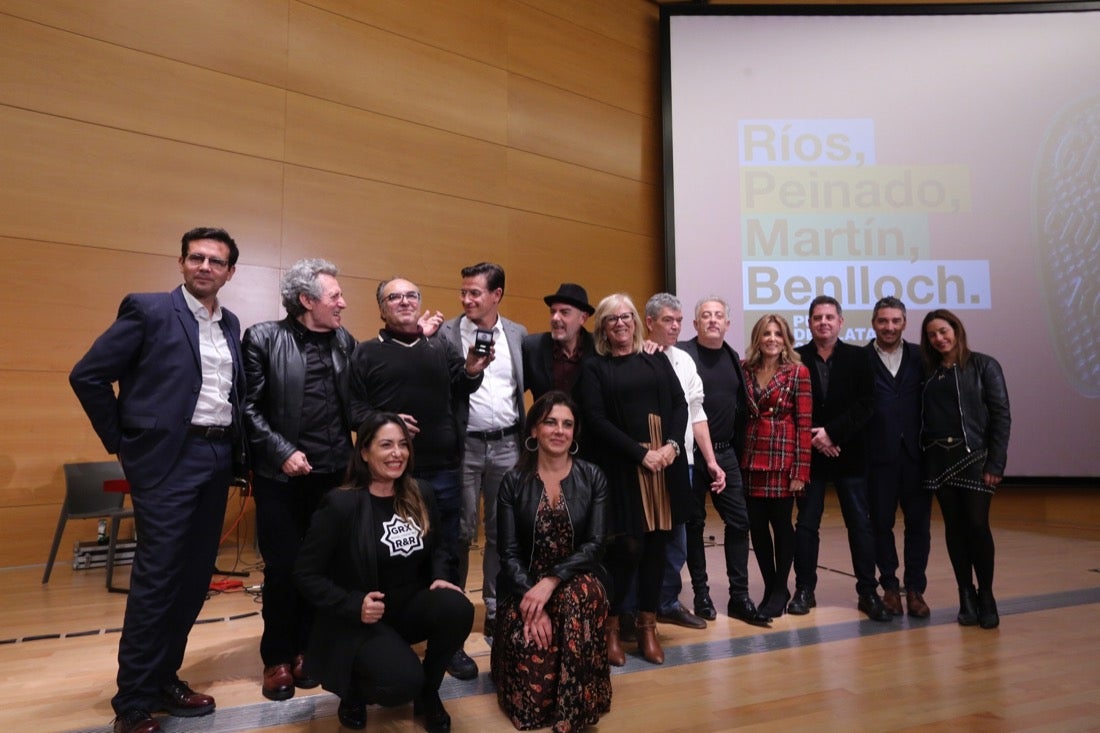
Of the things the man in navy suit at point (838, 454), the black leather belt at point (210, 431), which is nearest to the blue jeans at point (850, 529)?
the man in navy suit at point (838, 454)

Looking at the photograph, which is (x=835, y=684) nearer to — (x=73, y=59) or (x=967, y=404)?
(x=967, y=404)

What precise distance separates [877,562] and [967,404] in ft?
2.93

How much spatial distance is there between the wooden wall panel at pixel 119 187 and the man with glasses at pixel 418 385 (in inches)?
110

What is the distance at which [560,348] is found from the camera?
3.16 metres

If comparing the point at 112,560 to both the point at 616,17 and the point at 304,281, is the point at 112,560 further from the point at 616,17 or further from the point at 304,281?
the point at 616,17

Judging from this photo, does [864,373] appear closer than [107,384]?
No

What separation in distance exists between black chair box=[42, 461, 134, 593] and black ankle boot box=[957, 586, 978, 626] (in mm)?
4274

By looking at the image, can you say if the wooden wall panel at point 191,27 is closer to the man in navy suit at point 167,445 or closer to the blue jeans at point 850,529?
the man in navy suit at point 167,445

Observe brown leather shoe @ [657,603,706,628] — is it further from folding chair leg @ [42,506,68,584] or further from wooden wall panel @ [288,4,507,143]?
wooden wall panel @ [288,4,507,143]

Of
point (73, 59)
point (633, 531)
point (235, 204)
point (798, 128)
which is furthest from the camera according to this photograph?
point (798, 128)

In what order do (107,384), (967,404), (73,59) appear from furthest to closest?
1. (73,59)
2. (967,404)
3. (107,384)

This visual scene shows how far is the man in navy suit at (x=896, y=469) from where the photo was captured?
341cm

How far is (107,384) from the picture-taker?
2088 millimetres

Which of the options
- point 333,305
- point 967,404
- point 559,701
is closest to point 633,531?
point 559,701
